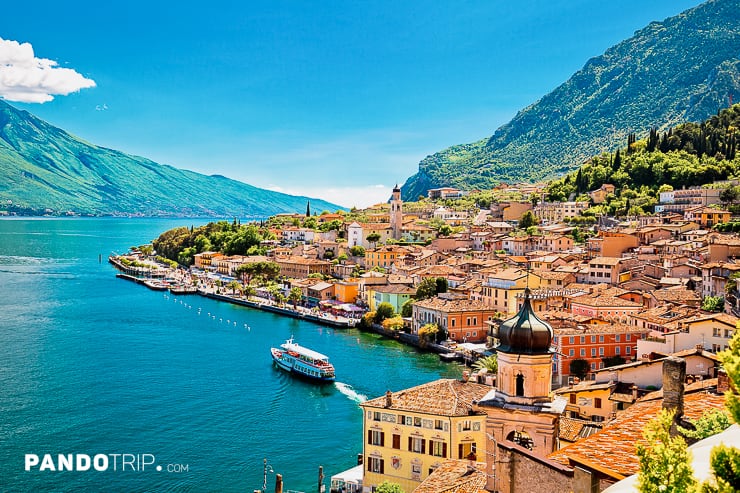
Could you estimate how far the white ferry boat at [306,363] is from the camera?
127 feet

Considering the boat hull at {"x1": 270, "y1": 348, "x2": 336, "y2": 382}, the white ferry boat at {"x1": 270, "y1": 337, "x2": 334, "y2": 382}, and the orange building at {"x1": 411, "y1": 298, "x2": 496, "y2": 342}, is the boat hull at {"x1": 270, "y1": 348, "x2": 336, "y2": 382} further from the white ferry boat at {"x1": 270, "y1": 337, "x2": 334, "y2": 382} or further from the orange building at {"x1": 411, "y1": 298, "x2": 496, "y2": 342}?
the orange building at {"x1": 411, "y1": 298, "x2": 496, "y2": 342}

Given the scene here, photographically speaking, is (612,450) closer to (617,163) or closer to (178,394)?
(178,394)

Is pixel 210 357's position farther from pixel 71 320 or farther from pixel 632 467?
pixel 632 467

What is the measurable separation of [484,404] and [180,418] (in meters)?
20.9

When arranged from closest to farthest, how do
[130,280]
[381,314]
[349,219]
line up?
[381,314] → [130,280] → [349,219]

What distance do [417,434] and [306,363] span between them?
17.6 m

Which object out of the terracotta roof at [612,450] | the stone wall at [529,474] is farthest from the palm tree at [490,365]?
the stone wall at [529,474]

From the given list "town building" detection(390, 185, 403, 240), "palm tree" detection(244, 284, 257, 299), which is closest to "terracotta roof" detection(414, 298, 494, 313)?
"palm tree" detection(244, 284, 257, 299)

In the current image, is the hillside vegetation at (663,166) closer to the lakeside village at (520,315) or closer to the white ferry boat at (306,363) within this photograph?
the lakeside village at (520,315)

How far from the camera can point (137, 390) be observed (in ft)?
117

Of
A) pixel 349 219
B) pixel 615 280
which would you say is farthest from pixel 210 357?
pixel 349 219

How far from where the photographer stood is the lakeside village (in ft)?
44.0

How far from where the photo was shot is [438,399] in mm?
23391

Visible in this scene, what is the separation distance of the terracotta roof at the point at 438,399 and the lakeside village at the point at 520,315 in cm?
7
